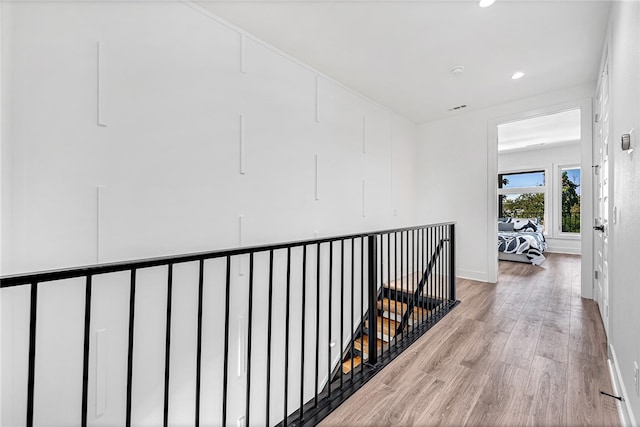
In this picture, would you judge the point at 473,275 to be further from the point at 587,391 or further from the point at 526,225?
the point at 526,225

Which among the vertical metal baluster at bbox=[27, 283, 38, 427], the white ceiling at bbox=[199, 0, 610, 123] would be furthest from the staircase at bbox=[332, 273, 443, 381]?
the white ceiling at bbox=[199, 0, 610, 123]

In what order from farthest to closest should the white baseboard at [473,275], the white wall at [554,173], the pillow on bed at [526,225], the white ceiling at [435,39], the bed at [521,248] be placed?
the pillow on bed at [526,225] → the white wall at [554,173] → the bed at [521,248] → the white baseboard at [473,275] → the white ceiling at [435,39]

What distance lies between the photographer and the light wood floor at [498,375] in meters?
1.52

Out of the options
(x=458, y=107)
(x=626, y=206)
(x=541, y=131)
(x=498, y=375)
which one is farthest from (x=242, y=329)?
(x=541, y=131)

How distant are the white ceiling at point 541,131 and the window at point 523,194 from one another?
862 millimetres

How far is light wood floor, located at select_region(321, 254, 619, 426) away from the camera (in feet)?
5.00

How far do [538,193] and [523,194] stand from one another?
0.32 m

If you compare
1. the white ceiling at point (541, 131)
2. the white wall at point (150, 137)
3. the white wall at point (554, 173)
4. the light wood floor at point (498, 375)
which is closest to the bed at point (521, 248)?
the white wall at point (554, 173)

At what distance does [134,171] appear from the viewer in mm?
1791

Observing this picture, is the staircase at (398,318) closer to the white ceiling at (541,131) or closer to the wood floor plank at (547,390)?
the wood floor plank at (547,390)

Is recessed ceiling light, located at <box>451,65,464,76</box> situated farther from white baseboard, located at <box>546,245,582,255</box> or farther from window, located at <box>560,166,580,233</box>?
white baseboard, located at <box>546,245,582,255</box>

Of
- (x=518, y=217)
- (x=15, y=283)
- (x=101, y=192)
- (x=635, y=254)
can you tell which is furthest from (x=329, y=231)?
(x=518, y=217)

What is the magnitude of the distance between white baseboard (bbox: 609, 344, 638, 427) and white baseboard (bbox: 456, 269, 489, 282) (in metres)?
2.23

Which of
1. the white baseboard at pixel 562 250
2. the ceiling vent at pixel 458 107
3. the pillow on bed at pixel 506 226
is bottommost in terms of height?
the white baseboard at pixel 562 250
